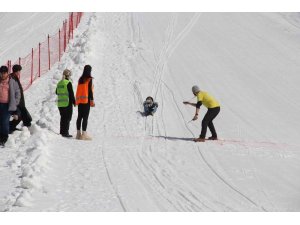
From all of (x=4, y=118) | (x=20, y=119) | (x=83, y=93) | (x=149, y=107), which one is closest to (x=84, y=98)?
(x=83, y=93)

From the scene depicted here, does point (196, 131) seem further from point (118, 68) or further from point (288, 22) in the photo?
point (288, 22)

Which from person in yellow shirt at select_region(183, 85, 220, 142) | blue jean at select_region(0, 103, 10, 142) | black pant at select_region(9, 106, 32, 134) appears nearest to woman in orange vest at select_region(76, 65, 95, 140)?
black pant at select_region(9, 106, 32, 134)

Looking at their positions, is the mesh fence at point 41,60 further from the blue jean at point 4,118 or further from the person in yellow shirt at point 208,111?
the person in yellow shirt at point 208,111

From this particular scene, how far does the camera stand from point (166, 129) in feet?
48.4

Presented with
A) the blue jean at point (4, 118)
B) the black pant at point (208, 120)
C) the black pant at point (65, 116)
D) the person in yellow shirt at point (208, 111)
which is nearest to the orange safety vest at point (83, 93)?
the black pant at point (65, 116)

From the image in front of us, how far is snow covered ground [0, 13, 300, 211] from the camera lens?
955cm

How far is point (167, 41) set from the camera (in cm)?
2492

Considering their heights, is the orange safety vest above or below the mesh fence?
below

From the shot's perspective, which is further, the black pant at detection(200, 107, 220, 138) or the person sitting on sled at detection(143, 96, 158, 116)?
the person sitting on sled at detection(143, 96, 158, 116)

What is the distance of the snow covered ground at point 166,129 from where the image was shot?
9555 mm

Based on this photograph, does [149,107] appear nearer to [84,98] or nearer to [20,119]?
[84,98]

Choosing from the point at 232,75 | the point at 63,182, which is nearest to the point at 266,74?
the point at 232,75

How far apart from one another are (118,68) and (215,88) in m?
3.52

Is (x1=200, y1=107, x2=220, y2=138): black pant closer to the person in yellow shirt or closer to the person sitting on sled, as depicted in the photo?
the person in yellow shirt
